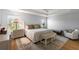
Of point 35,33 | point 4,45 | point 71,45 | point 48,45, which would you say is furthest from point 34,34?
point 71,45

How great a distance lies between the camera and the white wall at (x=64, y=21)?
148 centimetres

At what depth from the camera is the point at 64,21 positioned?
5.08ft

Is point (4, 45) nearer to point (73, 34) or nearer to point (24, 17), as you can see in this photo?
point (24, 17)

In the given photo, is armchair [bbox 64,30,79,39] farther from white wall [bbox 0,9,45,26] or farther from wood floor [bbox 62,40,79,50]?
white wall [bbox 0,9,45,26]

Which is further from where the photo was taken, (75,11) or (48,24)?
(48,24)

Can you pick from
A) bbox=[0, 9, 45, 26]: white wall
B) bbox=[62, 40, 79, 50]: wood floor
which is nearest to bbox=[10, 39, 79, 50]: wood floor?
bbox=[62, 40, 79, 50]: wood floor

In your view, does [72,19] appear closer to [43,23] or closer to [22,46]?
[43,23]

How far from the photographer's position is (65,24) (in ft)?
5.10

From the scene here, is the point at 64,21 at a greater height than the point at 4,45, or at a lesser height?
greater

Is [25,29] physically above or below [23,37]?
above

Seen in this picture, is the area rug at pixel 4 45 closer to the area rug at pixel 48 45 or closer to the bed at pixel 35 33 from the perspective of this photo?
the area rug at pixel 48 45
